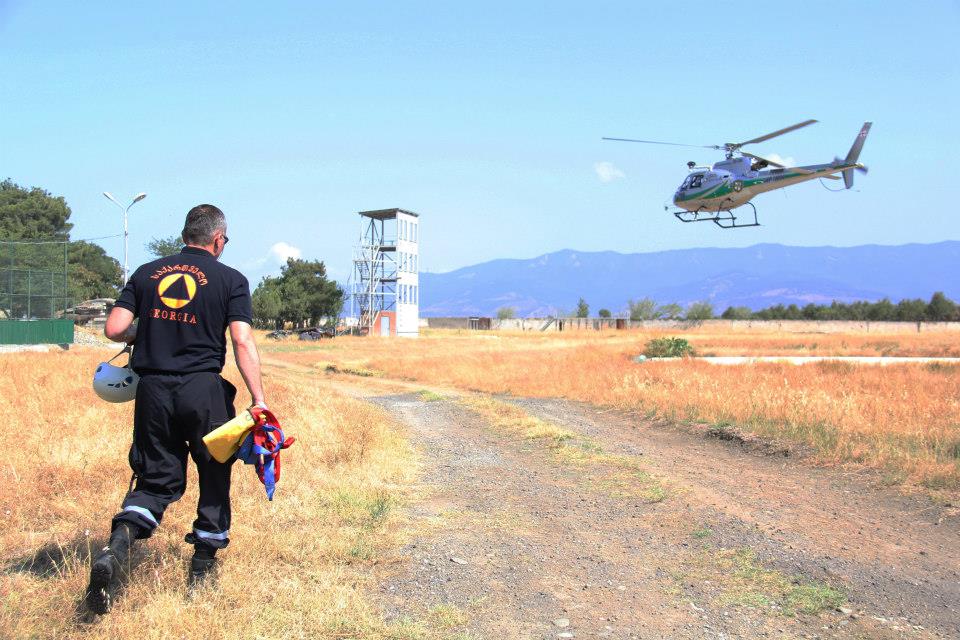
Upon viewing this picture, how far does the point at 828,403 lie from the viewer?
12906 mm

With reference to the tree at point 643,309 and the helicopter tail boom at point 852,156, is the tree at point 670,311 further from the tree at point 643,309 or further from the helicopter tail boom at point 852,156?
the helicopter tail boom at point 852,156

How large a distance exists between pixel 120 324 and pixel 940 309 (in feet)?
391

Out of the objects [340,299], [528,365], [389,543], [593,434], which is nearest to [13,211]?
[340,299]

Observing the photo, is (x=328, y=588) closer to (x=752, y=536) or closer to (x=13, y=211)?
(x=752, y=536)

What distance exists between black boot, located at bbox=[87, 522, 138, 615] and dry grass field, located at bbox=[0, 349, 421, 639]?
0.28 ft

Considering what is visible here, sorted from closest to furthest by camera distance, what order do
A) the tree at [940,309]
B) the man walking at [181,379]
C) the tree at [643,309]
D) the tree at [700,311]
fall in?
the man walking at [181,379] < the tree at [940,309] < the tree at [700,311] < the tree at [643,309]

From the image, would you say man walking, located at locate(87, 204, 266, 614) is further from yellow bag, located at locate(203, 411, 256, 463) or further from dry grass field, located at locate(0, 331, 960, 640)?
dry grass field, located at locate(0, 331, 960, 640)

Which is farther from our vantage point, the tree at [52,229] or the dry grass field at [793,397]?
the tree at [52,229]

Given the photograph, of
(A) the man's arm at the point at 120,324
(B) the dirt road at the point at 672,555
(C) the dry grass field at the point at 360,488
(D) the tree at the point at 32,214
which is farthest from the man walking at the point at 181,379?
(D) the tree at the point at 32,214

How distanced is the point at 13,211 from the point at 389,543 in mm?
75102

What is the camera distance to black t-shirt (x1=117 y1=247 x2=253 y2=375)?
451 centimetres

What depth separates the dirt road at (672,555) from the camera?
177 inches

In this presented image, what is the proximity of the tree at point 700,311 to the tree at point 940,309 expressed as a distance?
1086 inches

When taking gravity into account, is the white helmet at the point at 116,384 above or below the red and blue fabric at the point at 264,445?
above
